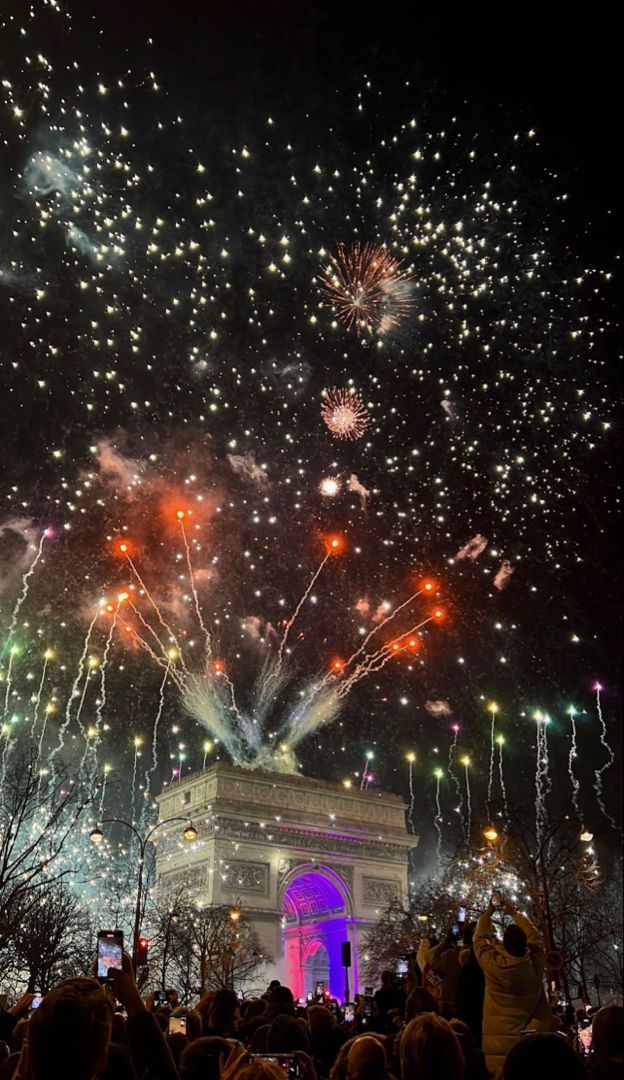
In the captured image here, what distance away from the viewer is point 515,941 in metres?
5.57

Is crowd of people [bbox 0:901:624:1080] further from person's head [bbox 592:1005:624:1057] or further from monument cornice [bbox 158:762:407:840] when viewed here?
monument cornice [bbox 158:762:407:840]

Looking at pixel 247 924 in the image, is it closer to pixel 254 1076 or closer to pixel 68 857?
pixel 68 857

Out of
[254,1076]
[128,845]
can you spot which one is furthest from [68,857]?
[254,1076]

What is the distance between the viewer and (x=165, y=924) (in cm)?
3566

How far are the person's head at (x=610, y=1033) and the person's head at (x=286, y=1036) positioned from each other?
110 inches

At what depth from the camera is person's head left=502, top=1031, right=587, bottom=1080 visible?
2412 mm

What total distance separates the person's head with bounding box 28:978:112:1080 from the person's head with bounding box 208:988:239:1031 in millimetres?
4551

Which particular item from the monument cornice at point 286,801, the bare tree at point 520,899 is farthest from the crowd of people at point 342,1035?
the monument cornice at point 286,801

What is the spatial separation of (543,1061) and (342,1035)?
5868mm

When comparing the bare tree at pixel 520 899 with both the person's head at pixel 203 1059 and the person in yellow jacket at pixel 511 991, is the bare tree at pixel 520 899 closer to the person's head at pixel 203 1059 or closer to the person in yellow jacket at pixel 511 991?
the person in yellow jacket at pixel 511 991

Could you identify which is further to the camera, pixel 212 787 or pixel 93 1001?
pixel 212 787

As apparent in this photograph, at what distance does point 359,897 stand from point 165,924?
14.5 m

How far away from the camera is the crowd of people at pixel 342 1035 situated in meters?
2.56

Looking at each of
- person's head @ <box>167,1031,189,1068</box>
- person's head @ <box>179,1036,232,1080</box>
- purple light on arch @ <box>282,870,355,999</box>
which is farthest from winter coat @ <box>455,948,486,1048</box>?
purple light on arch @ <box>282,870,355,999</box>
